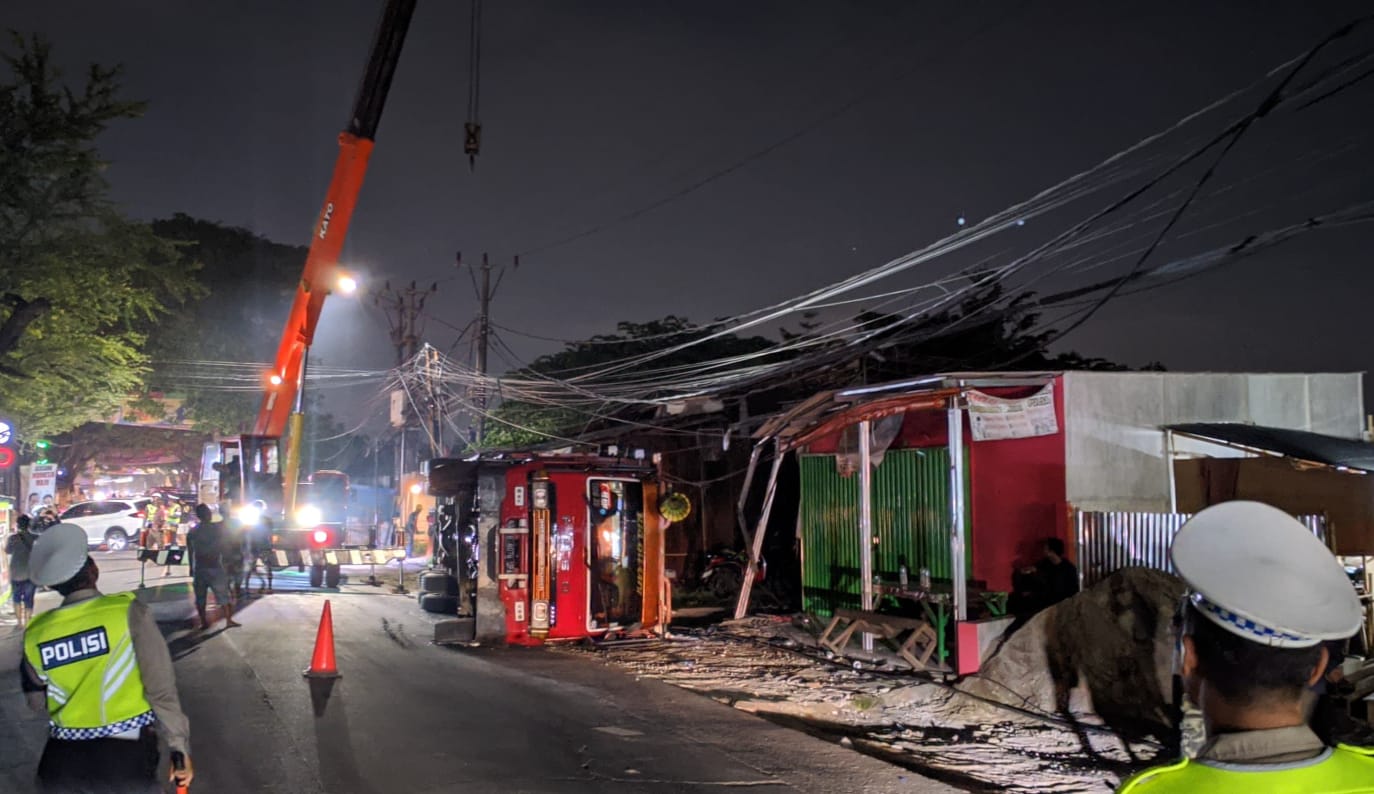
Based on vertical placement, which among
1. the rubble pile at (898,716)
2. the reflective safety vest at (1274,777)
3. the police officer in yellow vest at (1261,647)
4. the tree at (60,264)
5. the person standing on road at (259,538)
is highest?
the tree at (60,264)

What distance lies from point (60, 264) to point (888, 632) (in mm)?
14646

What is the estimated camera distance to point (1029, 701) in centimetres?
1030

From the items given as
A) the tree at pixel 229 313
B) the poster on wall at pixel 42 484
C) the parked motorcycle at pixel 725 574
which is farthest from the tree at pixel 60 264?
the tree at pixel 229 313

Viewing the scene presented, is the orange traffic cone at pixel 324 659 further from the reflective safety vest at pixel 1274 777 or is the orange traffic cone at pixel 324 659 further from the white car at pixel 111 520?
the white car at pixel 111 520

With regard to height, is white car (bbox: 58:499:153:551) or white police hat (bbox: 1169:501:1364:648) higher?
white police hat (bbox: 1169:501:1364:648)

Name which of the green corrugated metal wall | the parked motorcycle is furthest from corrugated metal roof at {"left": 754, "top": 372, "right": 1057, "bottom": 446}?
the parked motorcycle

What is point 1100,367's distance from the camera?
71.3 feet

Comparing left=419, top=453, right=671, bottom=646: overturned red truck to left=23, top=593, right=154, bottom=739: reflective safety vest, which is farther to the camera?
left=419, top=453, right=671, bottom=646: overturned red truck

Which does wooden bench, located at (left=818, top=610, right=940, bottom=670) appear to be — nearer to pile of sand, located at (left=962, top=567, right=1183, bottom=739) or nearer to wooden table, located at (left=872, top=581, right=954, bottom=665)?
wooden table, located at (left=872, top=581, right=954, bottom=665)

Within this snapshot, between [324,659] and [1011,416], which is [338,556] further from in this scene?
[1011,416]

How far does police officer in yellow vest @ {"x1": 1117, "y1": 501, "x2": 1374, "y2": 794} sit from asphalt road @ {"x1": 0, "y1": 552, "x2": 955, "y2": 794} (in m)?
5.73

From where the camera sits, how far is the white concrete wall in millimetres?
12984

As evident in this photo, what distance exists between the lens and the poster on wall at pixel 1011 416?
1212 cm

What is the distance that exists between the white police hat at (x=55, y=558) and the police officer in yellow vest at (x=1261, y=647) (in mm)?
4098
